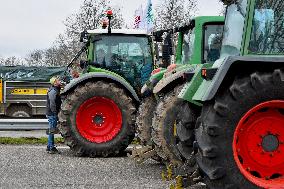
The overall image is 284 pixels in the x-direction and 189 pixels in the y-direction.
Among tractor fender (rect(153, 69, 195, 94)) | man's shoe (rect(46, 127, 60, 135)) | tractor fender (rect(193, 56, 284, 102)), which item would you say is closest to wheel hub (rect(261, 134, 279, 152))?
tractor fender (rect(193, 56, 284, 102))

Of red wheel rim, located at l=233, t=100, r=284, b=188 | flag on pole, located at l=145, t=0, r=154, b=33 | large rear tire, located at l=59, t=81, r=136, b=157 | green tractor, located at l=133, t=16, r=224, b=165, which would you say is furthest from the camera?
flag on pole, located at l=145, t=0, r=154, b=33

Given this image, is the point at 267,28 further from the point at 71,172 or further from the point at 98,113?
the point at 98,113

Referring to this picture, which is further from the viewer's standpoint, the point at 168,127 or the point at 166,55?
the point at 166,55

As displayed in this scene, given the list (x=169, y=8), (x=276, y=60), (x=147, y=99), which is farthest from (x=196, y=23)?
(x=169, y=8)

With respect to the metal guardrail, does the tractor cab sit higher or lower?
higher

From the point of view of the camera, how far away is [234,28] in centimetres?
697

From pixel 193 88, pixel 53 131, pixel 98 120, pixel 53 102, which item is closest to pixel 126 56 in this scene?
pixel 98 120

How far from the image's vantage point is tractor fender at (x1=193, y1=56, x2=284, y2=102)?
5828 mm

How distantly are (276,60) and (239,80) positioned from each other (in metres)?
0.40

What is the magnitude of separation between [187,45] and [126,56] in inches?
118

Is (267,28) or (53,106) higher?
(267,28)

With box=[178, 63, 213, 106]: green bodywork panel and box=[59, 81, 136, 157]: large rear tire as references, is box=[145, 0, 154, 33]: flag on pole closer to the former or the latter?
box=[59, 81, 136, 157]: large rear tire

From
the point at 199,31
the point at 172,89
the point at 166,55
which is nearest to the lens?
the point at 172,89

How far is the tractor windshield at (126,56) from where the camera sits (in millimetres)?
13508
